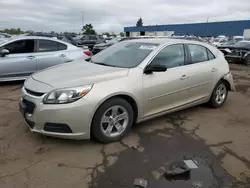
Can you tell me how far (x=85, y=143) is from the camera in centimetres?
376

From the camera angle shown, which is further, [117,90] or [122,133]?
[122,133]

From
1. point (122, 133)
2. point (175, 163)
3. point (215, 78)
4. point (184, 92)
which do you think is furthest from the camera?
point (215, 78)

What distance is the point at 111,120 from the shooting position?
3.71 metres

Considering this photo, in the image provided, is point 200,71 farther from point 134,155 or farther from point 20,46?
point 20,46

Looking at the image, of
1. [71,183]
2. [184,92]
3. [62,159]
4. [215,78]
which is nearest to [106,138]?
[62,159]

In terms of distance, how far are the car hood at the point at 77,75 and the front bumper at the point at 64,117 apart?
0.89 ft

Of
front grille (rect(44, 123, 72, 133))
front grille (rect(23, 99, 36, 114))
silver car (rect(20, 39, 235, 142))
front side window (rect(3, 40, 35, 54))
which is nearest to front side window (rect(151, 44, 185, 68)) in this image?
silver car (rect(20, 39, 235, 142))

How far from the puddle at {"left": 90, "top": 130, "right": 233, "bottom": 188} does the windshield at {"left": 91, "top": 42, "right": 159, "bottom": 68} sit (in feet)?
4.11

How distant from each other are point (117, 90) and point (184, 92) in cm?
159

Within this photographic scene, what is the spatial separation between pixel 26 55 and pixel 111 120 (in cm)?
484

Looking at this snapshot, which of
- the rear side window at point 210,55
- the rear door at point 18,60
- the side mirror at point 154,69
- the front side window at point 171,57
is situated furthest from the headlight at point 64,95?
the rear door at point 18,60

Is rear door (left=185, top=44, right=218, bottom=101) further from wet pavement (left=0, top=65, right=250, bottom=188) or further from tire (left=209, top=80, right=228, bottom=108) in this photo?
wet pavement (left=0, top=65, right=250, bottom=188)

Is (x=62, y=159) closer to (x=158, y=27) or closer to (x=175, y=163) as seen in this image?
(x=175, y=163)

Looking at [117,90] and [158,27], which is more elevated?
[158,27]
